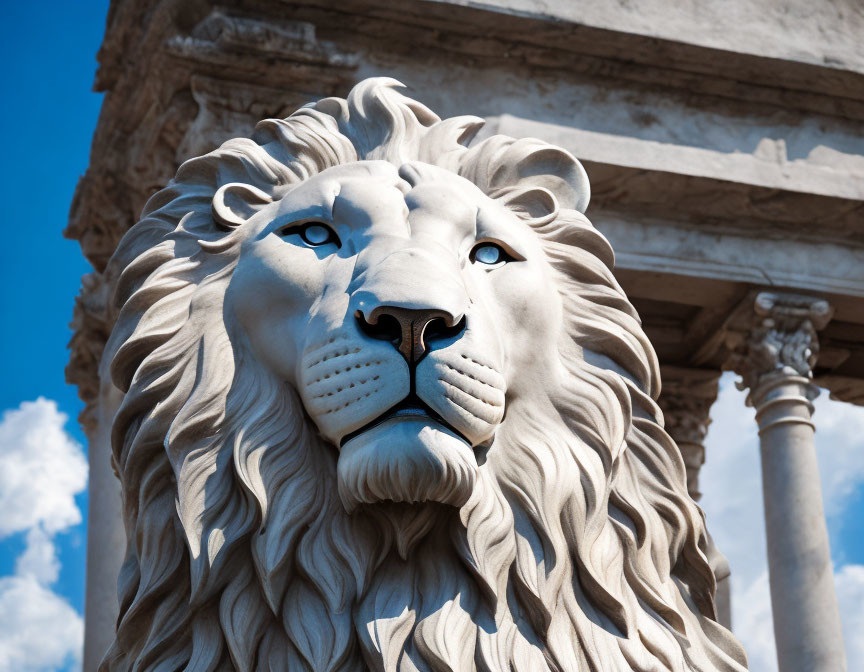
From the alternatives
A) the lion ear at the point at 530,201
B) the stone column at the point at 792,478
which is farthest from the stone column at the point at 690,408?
the lion ear at the point at 530,201

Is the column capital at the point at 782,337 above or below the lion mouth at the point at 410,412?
above

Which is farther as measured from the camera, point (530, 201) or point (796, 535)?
point (796, 535)

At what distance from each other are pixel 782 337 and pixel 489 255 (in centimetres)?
751

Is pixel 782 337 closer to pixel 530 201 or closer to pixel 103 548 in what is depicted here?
pixel 103 548

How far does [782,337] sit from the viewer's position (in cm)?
964

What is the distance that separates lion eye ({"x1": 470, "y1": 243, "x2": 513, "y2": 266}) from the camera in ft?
8.08

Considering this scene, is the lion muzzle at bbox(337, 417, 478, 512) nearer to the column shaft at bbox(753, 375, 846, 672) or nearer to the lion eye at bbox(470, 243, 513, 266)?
the lion eye at bbox(470, 243, 513, 266)

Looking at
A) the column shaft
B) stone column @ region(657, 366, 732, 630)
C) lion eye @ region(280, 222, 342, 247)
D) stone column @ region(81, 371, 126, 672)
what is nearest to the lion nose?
lion eye @ region(280, 222, 342, 247)

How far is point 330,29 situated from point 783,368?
3.69 metres

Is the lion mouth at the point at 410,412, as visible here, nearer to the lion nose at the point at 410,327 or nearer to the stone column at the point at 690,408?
the lion nose at the point at 410,327

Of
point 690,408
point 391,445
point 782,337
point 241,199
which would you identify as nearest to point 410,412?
point 391,445

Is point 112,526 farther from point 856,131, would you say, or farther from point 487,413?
point 487,413

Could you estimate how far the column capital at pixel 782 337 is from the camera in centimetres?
955

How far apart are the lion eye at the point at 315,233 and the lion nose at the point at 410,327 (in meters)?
0.27
